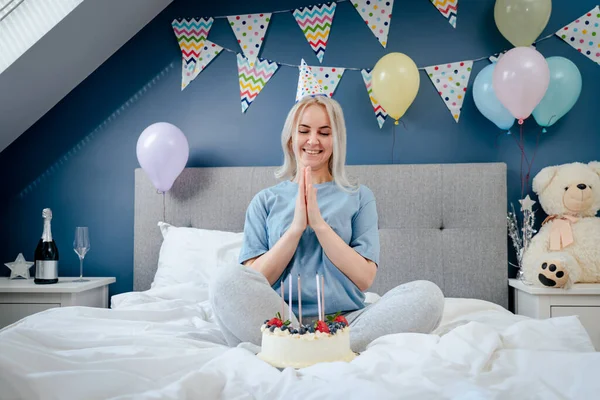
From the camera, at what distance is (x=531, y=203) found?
2.61m

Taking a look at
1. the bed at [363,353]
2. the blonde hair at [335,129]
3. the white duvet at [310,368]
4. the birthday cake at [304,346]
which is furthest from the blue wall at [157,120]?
the birthday cake at [304,346]

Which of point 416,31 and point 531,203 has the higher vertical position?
point 416,31

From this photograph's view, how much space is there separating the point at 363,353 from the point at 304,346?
5.4 inches

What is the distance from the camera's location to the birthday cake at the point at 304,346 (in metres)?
1.30

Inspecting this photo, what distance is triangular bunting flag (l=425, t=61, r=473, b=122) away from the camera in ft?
9.15

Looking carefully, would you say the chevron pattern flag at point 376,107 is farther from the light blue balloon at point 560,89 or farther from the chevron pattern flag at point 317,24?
the light blue balloon at point 560,89

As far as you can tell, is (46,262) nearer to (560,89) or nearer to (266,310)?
(266,310)

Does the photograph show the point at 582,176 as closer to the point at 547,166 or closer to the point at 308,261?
the point at 547,166

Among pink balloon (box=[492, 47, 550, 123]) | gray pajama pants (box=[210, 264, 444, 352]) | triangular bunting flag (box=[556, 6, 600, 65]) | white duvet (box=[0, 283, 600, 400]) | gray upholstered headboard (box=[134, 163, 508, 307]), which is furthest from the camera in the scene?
triangular bunting flag (box=[556, 6, 600, 65])

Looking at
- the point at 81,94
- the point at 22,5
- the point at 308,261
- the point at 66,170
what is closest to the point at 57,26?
the point at 22,5

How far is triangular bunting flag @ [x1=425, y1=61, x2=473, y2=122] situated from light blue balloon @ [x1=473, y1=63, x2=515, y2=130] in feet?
0.33

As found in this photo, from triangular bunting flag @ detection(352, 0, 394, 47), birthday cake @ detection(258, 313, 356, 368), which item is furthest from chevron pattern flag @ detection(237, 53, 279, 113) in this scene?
birthday cake @ detection(258, 313, 356, 368)

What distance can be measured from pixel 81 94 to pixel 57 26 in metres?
0.56

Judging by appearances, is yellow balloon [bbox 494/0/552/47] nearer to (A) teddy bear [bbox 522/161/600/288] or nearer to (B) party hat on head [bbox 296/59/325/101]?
(A) teddy bear [bbox 522/161/600/288]
